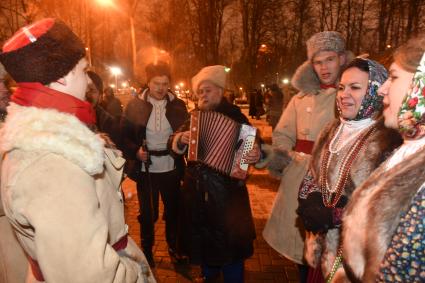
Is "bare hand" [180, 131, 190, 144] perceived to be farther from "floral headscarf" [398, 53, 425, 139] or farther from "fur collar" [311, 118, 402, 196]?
"floral headscarf" [398, 53, 425, 139]

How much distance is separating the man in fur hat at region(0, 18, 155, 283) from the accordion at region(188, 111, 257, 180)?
160 cm

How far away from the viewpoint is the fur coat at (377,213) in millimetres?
1354

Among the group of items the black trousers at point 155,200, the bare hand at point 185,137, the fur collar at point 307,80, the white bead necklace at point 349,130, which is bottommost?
the black trousers at point 155,200

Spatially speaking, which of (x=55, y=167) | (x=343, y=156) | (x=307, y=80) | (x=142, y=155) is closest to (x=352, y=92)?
(x=343, y=156)

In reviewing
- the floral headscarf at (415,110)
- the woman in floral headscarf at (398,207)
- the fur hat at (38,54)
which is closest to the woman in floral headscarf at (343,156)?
the woman in floral headscarf at (398,207)

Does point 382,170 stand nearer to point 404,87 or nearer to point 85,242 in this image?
point 404,87

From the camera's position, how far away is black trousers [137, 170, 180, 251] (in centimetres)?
427

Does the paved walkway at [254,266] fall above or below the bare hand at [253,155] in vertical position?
below

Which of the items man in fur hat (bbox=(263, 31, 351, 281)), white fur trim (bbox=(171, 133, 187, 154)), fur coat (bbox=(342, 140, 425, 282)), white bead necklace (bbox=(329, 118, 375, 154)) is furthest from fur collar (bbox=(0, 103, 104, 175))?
man in fur hat (bbox=(263, 31, 351, 281))

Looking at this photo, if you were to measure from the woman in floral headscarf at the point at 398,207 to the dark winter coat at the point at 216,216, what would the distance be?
68.6 inches

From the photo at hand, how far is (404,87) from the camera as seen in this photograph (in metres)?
1.66

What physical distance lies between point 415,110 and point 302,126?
1.93 meters

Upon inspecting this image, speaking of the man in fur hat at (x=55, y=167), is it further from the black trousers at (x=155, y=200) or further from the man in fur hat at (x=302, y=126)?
the black trousers at (x=155, y=200)

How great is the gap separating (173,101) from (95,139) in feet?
9.21
